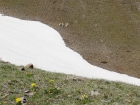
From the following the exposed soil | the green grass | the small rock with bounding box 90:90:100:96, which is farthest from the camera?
the exposed soil

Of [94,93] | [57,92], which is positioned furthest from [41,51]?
[57,92]

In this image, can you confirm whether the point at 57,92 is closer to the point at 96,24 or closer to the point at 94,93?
the point at 94,93

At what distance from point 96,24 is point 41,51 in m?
14.0

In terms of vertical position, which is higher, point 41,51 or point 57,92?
point 41,51

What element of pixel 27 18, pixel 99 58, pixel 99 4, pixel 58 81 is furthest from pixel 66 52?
pixel 58 81

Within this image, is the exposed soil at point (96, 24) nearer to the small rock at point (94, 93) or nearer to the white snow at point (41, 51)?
the white snow at point (41, 51)

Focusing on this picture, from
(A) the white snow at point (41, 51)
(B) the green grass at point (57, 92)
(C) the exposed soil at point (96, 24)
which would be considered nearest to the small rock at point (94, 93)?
(B) the green grass at point (57, 92)

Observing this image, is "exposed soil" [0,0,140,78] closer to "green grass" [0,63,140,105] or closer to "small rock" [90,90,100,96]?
"green grass" [0,63,140,105]

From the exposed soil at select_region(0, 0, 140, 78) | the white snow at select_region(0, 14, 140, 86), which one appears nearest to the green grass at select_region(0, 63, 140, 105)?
the white snow at select_region(0, 14, 140, 86)

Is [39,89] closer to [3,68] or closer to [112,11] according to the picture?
[3,68]

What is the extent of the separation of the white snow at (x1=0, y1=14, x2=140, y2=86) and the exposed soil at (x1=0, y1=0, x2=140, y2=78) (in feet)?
6.55

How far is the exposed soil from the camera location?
37.7m

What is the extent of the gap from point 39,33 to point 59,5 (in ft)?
35.8

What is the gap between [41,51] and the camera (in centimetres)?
3609
